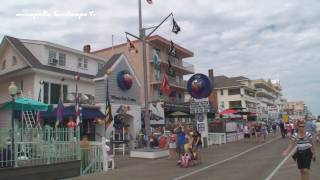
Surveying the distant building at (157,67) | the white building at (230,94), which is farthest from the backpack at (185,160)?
the white building at (230,94)

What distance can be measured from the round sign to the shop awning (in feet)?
22.3

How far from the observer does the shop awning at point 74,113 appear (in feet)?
86.2

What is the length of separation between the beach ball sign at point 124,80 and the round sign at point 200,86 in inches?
177

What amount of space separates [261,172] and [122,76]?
1804 cm

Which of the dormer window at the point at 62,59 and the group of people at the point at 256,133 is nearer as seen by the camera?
the dormer window at the point at 62,59

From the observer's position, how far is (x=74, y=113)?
1030 inches

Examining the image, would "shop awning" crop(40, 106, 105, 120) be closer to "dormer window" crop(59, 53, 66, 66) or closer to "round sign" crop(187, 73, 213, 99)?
"dormer window" crop(59, 53, 66, 66)

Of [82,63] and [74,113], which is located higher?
[82,63]

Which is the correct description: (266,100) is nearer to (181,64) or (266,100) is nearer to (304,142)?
(181,64)

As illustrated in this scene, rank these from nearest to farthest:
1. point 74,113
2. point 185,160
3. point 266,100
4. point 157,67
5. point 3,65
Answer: point 185,160 → point 74,113 → point 3,65 → point 157,67 → point 266,100

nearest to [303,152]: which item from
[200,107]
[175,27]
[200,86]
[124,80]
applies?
[175,27]

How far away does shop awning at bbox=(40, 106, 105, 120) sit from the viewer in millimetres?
26266

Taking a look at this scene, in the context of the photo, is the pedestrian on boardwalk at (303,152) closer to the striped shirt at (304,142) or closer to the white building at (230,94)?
the striped shirt at (304,142)

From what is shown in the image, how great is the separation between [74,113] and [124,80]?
6505mm
